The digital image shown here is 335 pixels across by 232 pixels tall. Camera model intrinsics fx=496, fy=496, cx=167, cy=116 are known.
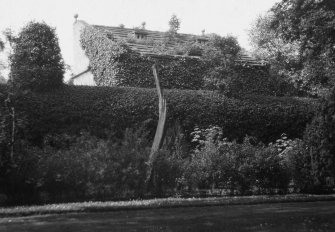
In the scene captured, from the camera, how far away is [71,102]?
58.3 ft

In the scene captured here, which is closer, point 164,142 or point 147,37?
point 164,142

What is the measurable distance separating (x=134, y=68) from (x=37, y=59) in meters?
5.07

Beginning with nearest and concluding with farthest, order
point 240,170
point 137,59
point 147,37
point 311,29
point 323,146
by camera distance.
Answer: point 240,170, point 323,146, point 311,29, point 137,59, point 147,37

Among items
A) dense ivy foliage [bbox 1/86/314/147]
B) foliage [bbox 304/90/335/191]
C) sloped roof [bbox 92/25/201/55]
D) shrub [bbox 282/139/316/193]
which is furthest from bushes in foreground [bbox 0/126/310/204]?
sloped roof [bbox 92/25/201/55]

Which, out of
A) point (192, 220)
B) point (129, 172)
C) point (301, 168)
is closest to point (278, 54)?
point (301, 168)

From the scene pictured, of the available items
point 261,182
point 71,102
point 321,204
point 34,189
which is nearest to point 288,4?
point 261,182

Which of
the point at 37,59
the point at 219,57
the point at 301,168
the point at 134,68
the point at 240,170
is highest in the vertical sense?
the point at 219,57

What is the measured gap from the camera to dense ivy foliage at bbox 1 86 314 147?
17.2 metres

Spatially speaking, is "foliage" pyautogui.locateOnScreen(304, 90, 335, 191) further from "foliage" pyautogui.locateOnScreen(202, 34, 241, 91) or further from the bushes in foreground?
"foliage" pyautogui.locateOnScreen(202, 34, 241, 91)

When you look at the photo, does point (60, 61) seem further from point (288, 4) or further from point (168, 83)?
point (288, 4)

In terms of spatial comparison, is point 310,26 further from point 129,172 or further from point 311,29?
point 129,172

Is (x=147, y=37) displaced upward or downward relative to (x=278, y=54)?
upward

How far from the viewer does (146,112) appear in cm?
1883

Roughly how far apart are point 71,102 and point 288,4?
821cm
